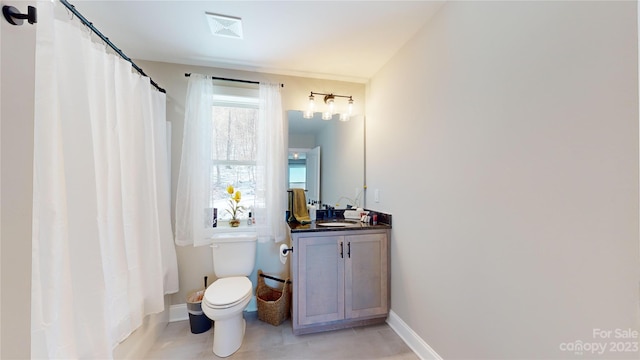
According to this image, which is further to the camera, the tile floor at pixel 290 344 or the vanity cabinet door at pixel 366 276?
the vanity cabinet door at pixel 366 276

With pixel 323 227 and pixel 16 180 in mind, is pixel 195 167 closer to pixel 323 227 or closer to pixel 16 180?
pixel 323 227

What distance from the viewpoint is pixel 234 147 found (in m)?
2.50

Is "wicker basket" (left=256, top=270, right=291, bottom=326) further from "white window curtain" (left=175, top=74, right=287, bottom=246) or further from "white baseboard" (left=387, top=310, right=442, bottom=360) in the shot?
"white baseboard" (left=387, top=310, right=442, bottom=360)

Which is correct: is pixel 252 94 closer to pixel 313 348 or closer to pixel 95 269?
pixel 95 269

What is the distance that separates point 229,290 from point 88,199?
3.82ft

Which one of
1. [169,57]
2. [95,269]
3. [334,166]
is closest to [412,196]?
[334,166]

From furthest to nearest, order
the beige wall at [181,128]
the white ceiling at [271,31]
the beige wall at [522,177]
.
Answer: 1. the beige wall at [181,128]
2. the white ceiling at [271,31]
3. the beige wall at [522,177]

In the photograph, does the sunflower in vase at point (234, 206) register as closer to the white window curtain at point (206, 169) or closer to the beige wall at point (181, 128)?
the white window curtain at point (206, 169)

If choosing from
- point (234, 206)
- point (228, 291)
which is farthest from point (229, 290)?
point (234, 206)

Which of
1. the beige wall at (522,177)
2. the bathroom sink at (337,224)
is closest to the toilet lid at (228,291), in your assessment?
the bathroom sink at (337,224)

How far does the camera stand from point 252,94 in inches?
98.9

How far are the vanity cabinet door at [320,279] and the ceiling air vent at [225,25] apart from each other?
5.72ft

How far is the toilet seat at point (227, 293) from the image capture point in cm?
177

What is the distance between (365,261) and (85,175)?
2.00 metres
